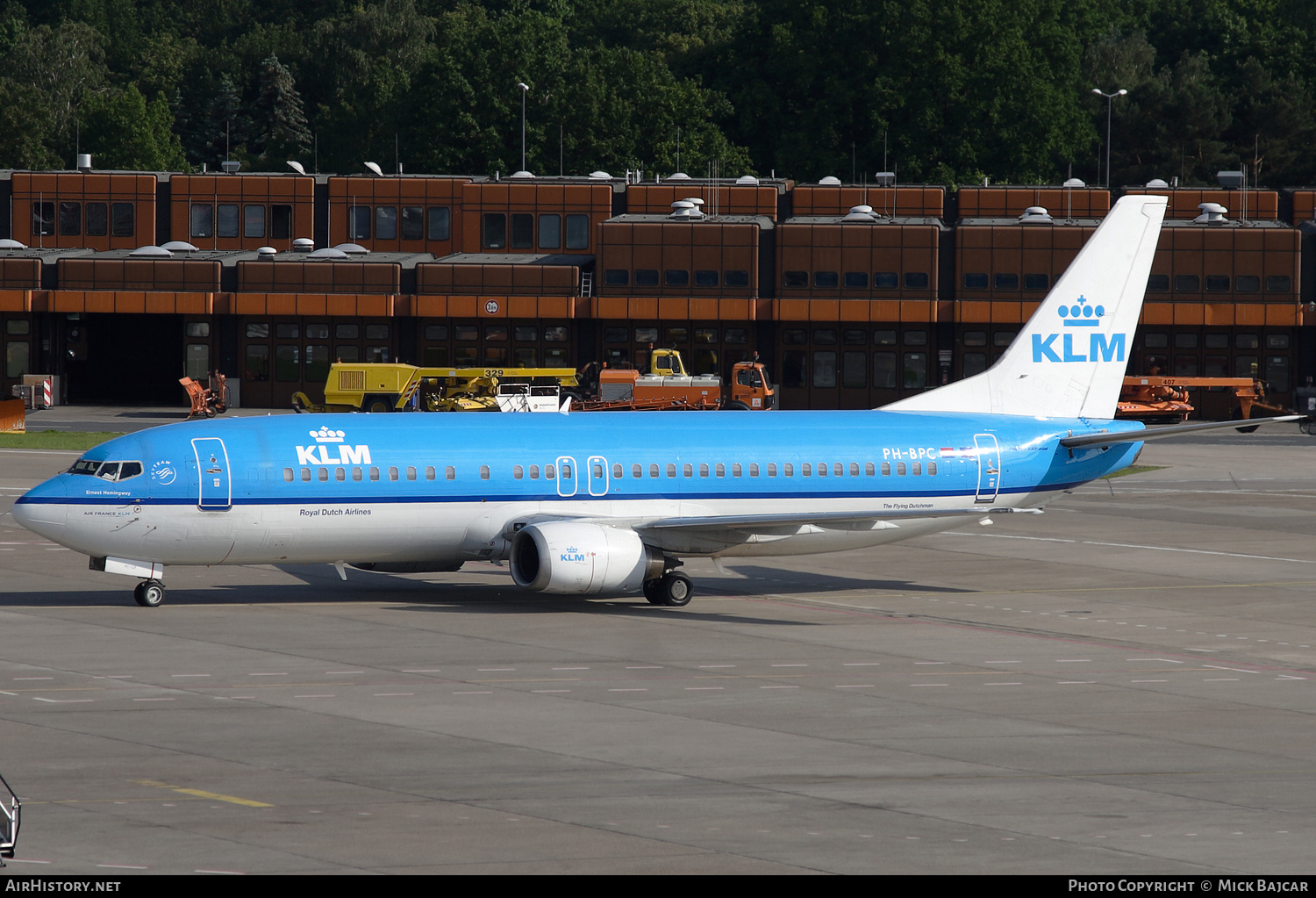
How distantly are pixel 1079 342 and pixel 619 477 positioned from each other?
43.0 ft

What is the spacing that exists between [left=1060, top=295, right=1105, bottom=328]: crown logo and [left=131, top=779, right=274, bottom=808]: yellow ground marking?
28.5 m

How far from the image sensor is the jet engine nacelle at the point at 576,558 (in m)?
36.9

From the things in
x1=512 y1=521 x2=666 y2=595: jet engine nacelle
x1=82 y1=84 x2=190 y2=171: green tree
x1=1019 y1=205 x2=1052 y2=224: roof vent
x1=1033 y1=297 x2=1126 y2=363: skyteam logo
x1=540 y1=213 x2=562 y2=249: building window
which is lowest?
x1=512 y1=521 x2=666 y2=595: jet engine nacelle

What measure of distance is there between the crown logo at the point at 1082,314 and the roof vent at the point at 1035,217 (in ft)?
203

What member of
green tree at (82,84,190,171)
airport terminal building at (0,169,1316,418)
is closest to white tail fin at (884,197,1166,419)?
airport terminal building at (0,169,1316,418)

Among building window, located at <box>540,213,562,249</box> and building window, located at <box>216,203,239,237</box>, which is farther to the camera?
building window, located at <box>216,203,239,237</box>

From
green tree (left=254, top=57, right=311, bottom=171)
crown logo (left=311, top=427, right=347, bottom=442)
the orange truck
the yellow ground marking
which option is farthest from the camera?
green tree (left=254, top=57, right=311, bottom=171)

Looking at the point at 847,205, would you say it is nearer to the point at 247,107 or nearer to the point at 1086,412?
the point at 1086,412

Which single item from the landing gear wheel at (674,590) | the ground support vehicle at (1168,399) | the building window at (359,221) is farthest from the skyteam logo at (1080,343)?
the building window at (359,221)

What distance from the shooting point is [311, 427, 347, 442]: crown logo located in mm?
37844

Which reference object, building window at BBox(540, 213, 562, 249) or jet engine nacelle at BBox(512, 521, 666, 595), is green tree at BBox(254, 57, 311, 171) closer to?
building window at BBox(540, 213, 562, 249)

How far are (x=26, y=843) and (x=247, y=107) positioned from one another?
188194mm

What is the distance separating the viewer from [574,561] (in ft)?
121

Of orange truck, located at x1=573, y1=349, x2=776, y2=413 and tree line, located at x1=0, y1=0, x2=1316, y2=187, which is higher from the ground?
tree line, located at x1=0, y1=0, x2=1316, y2=187
